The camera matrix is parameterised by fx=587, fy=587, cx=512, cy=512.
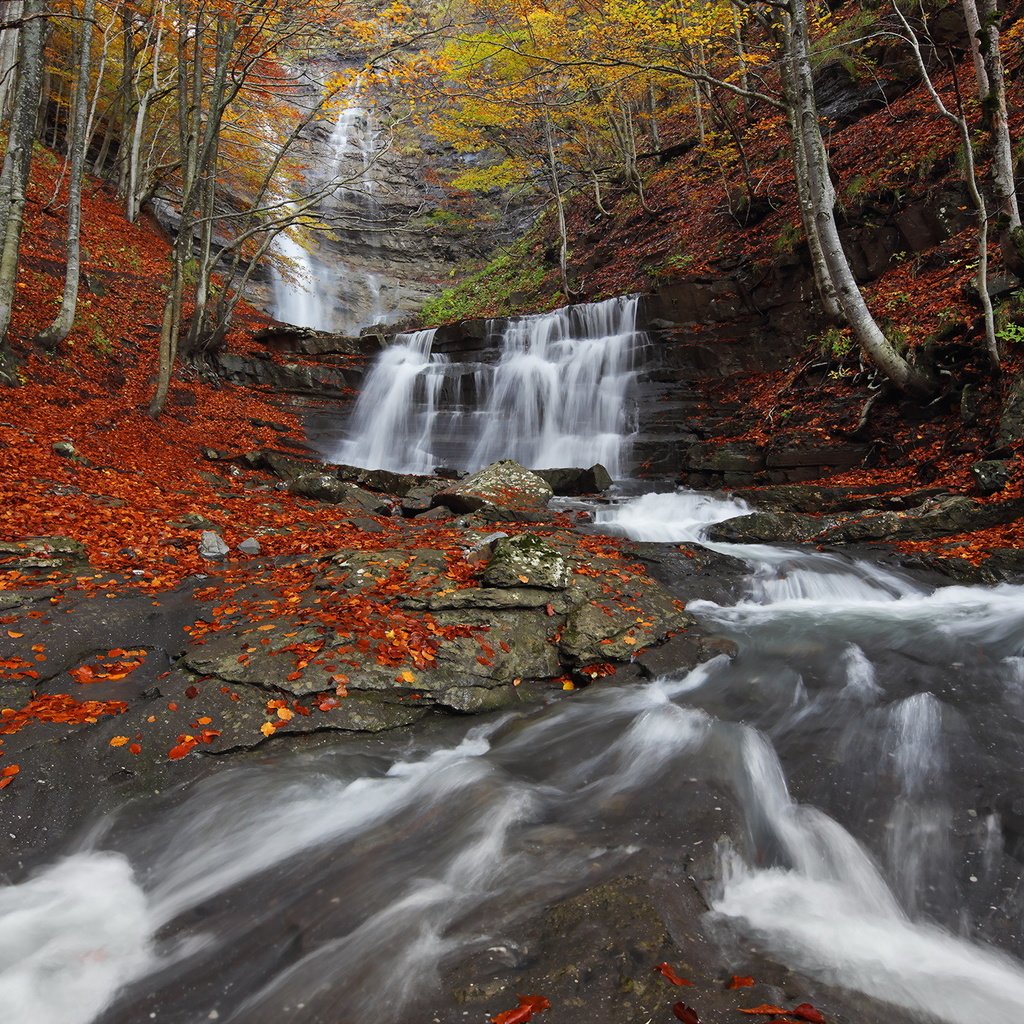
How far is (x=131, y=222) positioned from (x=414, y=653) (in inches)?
823

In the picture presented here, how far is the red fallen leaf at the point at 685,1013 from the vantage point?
6.47 ft

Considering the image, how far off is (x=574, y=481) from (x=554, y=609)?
6722mm

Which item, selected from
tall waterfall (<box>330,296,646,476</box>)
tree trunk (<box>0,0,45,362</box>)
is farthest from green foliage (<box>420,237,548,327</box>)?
tree trunk (<box>0,0,45,362</box>)

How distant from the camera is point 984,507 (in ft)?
24.0

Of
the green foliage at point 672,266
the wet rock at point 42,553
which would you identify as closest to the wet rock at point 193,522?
the wet rock at point 42,553

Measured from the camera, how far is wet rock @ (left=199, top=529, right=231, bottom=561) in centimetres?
621

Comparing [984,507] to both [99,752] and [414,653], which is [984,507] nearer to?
[414,653]

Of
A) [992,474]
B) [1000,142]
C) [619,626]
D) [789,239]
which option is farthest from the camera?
[789,239]

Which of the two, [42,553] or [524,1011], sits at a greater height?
[42,553]

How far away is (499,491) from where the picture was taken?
10.0 m

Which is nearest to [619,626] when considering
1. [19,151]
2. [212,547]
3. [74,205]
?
[212,547]

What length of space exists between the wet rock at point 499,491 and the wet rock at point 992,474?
606 cm

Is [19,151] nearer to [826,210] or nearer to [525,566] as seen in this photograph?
[525,566]

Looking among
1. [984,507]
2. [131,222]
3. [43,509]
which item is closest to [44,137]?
[131,222]
